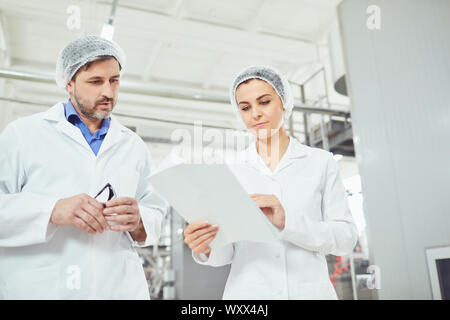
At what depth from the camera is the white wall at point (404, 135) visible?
1661 mm

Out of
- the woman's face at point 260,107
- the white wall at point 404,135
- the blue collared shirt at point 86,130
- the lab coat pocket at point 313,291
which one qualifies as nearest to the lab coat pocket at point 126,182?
the blue collared shirt at point 86,130

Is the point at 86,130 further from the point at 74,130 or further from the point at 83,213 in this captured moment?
the point at 83,213

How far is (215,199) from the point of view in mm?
802

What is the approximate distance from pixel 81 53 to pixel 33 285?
0.64 meters

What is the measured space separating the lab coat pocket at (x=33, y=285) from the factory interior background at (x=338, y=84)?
91 centimetres

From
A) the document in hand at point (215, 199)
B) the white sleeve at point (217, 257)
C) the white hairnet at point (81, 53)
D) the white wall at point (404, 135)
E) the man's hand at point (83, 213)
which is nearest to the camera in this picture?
the document in hand at point (215, 199)

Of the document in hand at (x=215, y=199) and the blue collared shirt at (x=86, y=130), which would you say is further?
Result: the blue collared shirt at (x=86, y=130)

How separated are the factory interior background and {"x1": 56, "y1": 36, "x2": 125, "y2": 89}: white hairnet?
336 millimetres

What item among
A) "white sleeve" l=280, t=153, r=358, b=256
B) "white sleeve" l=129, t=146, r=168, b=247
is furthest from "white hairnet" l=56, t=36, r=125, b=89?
"white sleeve" l=280, t=153, r=358, b=256

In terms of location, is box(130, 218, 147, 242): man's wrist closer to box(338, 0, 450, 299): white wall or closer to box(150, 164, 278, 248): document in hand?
box(150, 164, 278, 248): document in hand

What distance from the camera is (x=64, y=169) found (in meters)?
1.00

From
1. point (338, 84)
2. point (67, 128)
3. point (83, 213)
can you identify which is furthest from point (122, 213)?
point (338, 84)

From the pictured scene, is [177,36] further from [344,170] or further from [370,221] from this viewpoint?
[344,170]

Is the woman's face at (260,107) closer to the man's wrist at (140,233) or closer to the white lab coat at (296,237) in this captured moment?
the white lab coat at (296,237)
